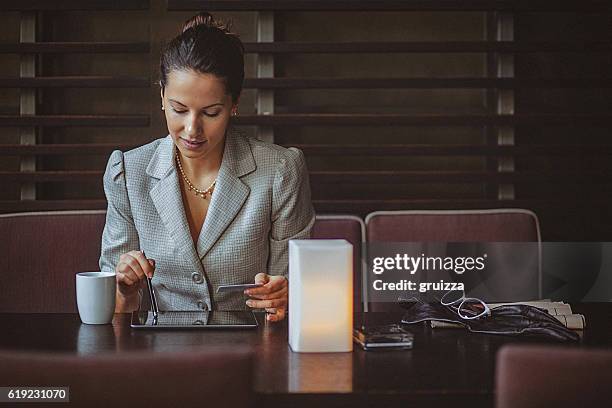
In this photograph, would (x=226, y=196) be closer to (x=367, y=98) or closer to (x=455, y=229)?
(x=455, y=229)

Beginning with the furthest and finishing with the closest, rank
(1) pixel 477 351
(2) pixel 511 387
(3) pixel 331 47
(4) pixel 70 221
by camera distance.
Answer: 1. (3) pixel 331 47
2. (4) pixel 70 221
3. (1) pixel 477 351
4. (2) pixel 511 387

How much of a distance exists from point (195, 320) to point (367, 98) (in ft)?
5.18

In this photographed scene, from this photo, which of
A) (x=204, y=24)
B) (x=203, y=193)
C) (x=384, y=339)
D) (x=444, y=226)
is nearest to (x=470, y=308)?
(x=384, y=339)

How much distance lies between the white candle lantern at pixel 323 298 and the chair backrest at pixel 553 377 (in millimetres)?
565

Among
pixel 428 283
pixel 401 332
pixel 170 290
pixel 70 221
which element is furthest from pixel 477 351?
pixel 70 221

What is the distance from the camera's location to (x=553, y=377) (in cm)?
100

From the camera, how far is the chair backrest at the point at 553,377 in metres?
1.00

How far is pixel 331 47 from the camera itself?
3.04 metres

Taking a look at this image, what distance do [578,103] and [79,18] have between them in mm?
1854

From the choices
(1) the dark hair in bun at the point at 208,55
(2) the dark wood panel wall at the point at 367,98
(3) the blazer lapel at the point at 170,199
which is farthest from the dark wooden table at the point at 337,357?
(2) the dark wood panel wall at the point at 367,98

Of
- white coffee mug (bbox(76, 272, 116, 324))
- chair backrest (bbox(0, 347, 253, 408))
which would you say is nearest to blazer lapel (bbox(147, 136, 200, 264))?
white coffee mug (bbox(76, 272, 116, 324))

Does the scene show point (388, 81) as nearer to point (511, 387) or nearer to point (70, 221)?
point (70, 221)

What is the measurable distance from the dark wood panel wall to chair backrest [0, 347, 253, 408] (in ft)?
6.83

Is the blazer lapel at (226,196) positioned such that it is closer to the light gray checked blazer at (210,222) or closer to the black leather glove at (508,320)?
the light gray checked blazer at (210,222)
